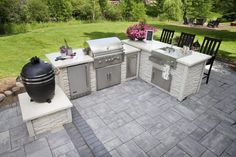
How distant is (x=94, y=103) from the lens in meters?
4.10

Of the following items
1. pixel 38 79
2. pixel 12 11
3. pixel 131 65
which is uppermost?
pixel 12 11

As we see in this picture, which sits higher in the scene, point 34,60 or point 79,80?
point 34,60

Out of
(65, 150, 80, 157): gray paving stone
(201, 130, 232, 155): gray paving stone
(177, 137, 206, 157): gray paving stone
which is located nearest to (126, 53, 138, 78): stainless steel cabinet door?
(177, 137, 206, 157): gray paving stone

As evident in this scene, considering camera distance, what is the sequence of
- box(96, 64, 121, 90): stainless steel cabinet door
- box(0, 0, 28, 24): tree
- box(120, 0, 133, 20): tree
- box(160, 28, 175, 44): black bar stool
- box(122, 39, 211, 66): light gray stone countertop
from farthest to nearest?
1. box(120, 0, 133, 20): tree
2. box(0, 0, 28, 24): tree
3. box(160, 28, 175, 44): black bar stool
4. box(96, 64, 121, 90): stainless steel cabinet door
5. box(122, 39, 211, 66): light gray stone countertop

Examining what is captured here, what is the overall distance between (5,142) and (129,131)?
7.07 feet

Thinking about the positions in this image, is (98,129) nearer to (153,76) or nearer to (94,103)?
(94,103)

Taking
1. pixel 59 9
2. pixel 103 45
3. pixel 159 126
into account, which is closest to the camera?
pixel 159 126

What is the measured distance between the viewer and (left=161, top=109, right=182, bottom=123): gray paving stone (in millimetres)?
3617

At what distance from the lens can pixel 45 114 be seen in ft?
10.2

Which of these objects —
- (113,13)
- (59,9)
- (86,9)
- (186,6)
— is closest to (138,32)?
(59,9)

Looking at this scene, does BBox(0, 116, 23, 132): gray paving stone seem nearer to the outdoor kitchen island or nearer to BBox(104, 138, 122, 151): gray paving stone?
BBox(104, 138, 122, 151): gray paving stone

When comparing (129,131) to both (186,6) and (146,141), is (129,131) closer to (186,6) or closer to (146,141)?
(146,141)

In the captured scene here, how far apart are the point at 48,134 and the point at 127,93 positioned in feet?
6.84

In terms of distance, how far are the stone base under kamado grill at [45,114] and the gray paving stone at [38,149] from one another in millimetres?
215
